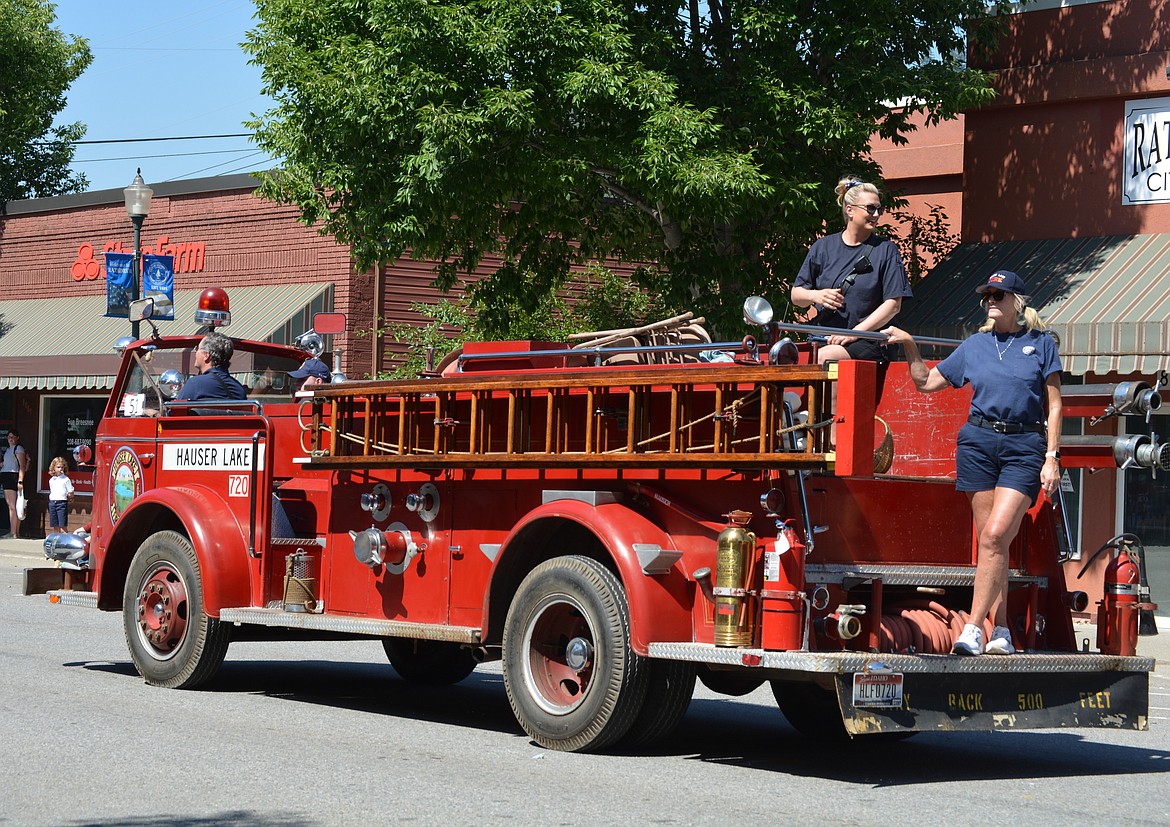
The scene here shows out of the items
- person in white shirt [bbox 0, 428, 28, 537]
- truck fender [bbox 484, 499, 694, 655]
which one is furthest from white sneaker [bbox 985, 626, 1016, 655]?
person in white shirt [bbox 0, 428, 28, 537]

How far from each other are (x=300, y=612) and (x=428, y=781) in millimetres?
2642

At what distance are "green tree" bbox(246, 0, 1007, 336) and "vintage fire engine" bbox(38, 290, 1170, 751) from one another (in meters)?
6.98

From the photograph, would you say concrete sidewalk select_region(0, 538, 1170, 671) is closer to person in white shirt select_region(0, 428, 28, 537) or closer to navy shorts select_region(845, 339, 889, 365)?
person in white shirt select_region(0, 428, 28, 537)

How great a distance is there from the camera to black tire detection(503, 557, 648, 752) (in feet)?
25.0

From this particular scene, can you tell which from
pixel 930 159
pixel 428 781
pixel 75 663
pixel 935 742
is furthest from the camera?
pixel 930 159

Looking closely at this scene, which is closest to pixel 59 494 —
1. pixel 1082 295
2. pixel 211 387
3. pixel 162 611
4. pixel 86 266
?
pixel 86 266

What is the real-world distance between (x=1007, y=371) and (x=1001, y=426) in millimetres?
280

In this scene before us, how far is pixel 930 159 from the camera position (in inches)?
921

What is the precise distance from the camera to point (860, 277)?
8.49 metres

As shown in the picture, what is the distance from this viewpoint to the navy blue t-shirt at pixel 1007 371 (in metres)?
7.88

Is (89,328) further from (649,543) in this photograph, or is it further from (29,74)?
(649,543)

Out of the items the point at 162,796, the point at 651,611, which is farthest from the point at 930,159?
the point at 162,796

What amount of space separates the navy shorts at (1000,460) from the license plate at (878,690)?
1245 millimetres

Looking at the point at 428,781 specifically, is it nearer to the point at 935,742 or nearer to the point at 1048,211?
the point at 935,742
